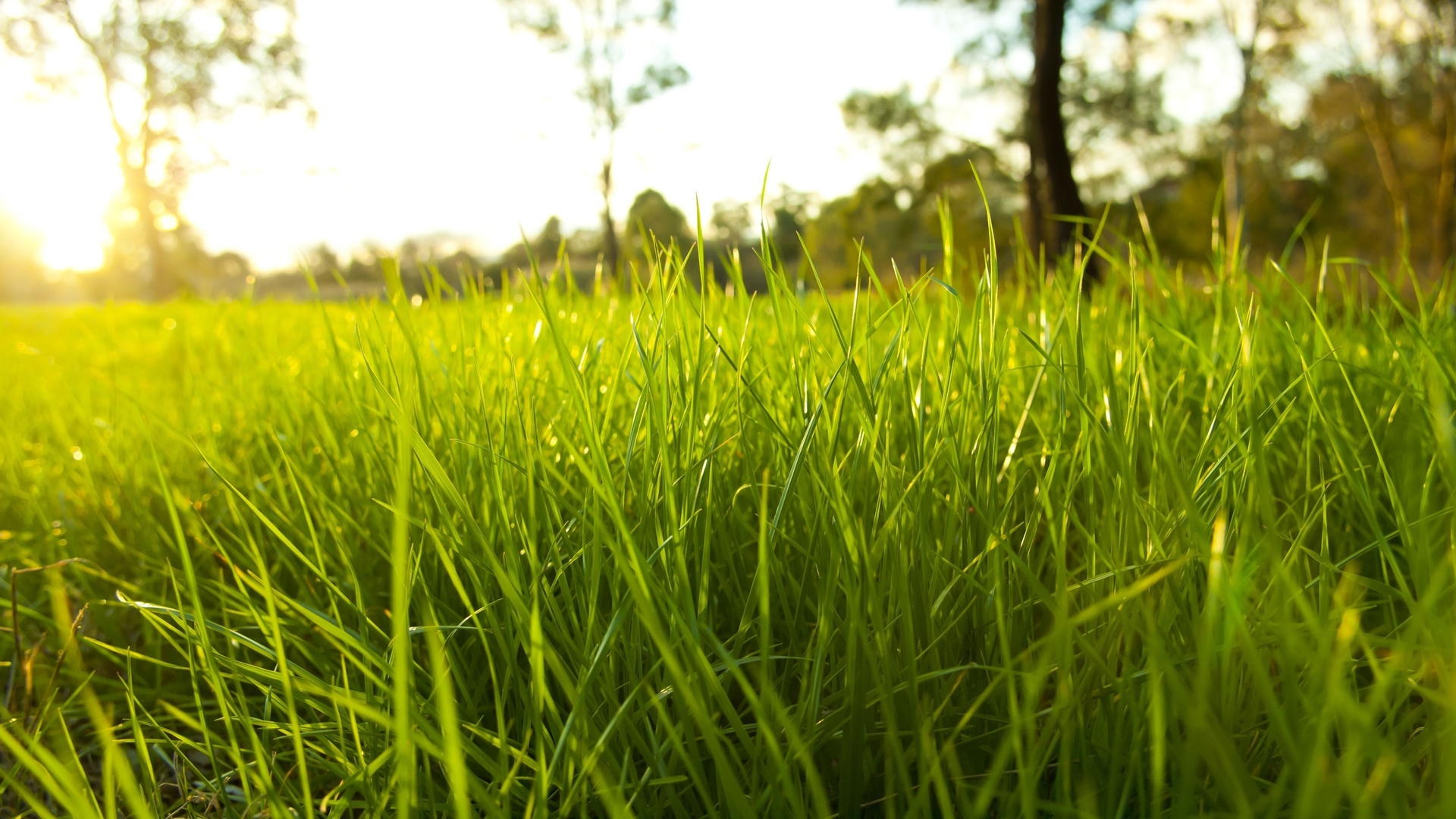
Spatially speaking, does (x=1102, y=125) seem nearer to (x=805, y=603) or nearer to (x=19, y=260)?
(x=805, y=603)

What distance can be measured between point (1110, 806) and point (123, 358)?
345 centimetres

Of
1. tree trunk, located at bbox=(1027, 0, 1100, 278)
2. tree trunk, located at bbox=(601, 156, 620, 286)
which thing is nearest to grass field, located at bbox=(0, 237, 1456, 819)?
tree trunk, located at bbox=(1027, 0, 1100, 278)

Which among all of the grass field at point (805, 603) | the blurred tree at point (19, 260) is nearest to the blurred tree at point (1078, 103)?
the grass field at point (805, 603)

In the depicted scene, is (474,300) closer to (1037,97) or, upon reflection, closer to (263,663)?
(263,663)

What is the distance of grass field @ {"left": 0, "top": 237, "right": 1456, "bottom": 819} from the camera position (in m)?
0.47

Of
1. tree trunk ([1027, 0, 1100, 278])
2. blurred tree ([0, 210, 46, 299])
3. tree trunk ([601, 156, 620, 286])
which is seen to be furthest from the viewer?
blurred tree ([0, 210, 46, 299])

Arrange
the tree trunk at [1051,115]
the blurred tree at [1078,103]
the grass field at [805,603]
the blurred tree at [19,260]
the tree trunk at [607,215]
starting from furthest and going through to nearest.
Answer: the blurred tree at [19,260] → the tree trunk at [607,215] → the blurred tree at [1078,103] → the tree trunk at [1051,115] → the grass field at [805,603]

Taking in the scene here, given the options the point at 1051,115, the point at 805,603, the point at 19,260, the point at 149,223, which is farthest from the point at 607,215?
the point at 19,260

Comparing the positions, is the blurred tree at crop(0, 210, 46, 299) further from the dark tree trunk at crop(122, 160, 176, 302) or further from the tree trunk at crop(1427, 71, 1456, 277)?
the tree trunk at crop(1427, 71, 1456, 277)

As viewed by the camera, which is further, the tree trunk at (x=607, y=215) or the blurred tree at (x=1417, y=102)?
the tree trunk at (x=607, y=215)

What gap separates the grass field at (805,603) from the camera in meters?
0.47

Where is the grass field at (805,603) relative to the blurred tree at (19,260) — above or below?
below

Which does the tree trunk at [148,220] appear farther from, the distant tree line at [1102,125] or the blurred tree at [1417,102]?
the blurred tree at [1417,102]

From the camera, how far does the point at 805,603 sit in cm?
75
